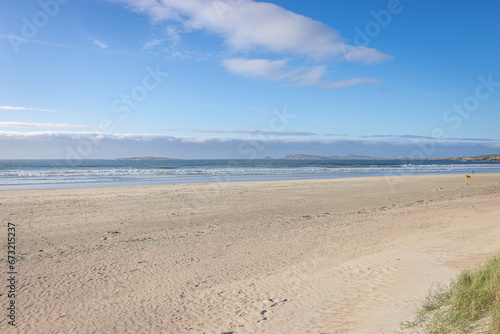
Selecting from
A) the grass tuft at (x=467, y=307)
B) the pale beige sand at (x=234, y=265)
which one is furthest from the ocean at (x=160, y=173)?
the grass tuft at (x=467, y=307)

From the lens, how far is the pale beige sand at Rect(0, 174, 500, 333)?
4.83m

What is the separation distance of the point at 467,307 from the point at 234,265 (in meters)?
4.33

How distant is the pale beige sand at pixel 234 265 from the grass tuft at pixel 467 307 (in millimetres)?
418

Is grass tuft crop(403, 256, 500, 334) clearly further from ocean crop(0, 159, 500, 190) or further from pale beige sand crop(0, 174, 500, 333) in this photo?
ocean crop(0, 159, 500, 190)

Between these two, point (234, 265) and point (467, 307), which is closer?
point (467, 307)

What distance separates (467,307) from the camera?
396 cm

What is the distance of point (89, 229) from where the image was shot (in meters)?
10.3

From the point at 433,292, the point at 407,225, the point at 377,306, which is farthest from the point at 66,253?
the point at 407,225

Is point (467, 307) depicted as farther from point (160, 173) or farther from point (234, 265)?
point (160, 173)

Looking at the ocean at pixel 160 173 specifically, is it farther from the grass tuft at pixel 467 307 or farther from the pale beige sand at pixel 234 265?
the grass tuft at pixel 467 307

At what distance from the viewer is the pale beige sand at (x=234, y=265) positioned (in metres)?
4.83

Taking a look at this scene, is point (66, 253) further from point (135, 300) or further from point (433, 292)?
point (433, 292)

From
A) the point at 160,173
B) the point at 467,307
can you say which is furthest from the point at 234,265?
the point at 160,173

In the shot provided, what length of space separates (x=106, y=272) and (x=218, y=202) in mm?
9638
